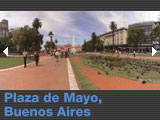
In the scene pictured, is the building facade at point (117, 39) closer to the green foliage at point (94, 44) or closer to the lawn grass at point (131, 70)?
the green foliage at point (94, 44)

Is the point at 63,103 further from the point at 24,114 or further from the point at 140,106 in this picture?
the point at 140,106

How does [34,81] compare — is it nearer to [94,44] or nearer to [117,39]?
[94,44]

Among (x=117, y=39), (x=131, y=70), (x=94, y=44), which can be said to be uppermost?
(x=117, y=39)

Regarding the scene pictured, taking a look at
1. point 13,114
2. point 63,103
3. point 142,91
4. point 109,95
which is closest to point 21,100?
point 13,114

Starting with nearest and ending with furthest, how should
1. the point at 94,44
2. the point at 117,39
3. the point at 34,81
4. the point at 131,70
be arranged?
the point at 34,81, the point at 131,70, the point at 94,44, the point at 117,39

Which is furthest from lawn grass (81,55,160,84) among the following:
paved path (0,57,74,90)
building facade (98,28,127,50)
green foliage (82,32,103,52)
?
building facade (98,28,127,50)

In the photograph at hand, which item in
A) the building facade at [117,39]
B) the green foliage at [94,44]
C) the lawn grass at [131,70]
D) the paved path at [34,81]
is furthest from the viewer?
the building facade at [117,39]

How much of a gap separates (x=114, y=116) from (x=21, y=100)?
3121 millimetres

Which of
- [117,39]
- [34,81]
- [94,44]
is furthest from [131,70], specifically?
[117,39]

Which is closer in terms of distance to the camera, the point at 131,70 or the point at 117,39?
the point at 131,70

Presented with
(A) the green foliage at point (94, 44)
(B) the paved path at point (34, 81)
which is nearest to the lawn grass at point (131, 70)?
(B) the paved path at point (34, 81)

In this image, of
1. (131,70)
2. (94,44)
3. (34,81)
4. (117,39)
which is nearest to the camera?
(34,81)

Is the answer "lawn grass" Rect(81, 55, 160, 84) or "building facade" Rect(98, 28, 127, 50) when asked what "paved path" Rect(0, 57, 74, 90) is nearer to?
"lawn grass" Rect(81, 55, 160, 84)

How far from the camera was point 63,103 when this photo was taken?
3393 millimetres
